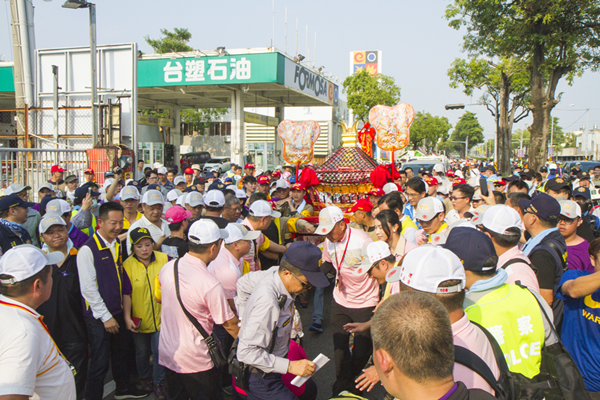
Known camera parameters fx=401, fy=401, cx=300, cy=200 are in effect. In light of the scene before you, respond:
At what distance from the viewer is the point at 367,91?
105 feet

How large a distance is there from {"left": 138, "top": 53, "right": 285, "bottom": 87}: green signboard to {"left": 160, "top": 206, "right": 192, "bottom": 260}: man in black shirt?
12031 mm

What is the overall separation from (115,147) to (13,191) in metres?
5.93

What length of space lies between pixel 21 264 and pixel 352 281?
2.45 m

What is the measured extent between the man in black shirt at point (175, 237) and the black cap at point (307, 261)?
212 cm

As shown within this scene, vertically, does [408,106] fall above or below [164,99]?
below

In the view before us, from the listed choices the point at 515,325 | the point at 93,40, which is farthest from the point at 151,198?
the point at 93,40

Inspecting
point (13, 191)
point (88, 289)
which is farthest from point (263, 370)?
point (13, 191)

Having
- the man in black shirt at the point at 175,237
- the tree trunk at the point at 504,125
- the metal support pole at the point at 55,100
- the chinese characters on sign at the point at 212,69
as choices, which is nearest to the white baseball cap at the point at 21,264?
the man in black shirt at the point at 175,237

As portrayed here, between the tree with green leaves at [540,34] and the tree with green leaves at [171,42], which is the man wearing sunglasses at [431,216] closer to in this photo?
the tree with green leaves at [540,34]

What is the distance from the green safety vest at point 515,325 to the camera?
1.93 m

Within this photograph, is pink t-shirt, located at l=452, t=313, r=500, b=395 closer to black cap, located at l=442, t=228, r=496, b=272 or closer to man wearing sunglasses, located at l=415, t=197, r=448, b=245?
black cap, located at l=442, t=228, r=496, b=272

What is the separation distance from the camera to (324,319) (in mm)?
5738

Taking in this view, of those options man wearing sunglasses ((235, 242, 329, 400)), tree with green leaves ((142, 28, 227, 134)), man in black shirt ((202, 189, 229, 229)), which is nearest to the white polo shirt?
man wearing sunglasses ((235, 242, 329, 400))

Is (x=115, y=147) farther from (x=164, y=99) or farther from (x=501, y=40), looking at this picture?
(x=501, y=40)
